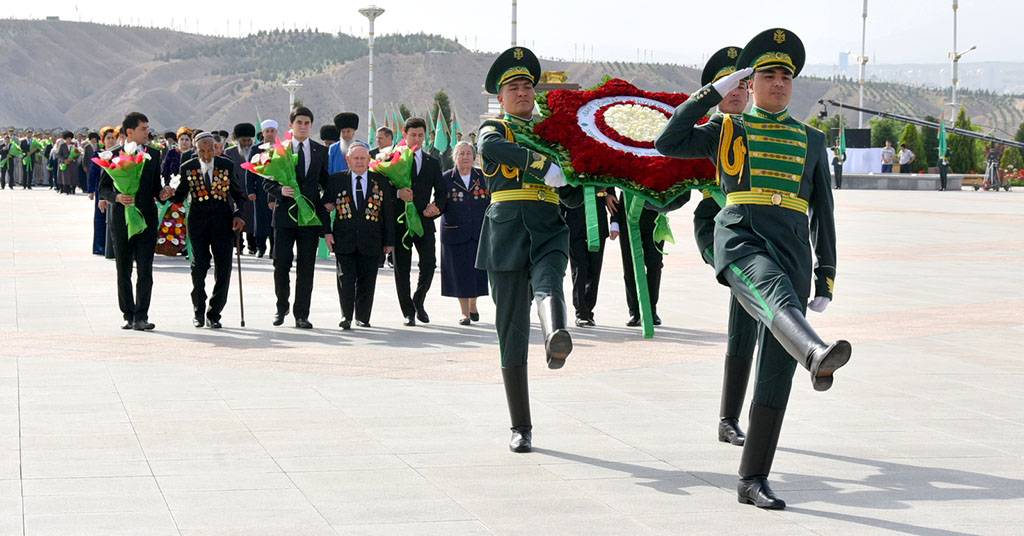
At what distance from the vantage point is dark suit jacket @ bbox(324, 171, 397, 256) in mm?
12297

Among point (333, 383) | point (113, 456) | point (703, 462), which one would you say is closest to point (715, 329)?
point (333, 383)

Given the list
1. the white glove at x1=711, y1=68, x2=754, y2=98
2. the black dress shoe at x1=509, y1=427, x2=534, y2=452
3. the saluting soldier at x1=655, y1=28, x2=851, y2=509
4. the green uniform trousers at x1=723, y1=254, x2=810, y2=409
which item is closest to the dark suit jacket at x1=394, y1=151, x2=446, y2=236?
the black dress shoe at x1=509, y1=427, x2=534, y2=452

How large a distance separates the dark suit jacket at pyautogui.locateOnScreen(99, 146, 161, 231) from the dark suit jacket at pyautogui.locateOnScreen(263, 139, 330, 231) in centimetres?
99

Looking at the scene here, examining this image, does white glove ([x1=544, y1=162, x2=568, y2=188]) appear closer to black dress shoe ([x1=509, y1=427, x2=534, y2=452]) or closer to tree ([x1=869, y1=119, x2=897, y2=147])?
black dress shoe ([x1=509, y1=427, x2=534, y2=452])

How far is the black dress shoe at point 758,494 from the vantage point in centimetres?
582

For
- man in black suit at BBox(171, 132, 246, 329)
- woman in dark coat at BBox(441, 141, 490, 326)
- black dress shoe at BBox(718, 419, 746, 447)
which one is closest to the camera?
black dress shoe at BBox(718, 419, 746, 447)

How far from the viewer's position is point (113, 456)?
678 centimetres

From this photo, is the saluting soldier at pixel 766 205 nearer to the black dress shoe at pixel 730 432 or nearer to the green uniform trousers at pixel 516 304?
the green uniform trousers at pixel 516 304

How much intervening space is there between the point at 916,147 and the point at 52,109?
116993 mm

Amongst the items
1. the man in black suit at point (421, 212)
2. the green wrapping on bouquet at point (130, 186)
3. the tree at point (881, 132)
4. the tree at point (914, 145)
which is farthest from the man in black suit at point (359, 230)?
the tree at point (881, 132)

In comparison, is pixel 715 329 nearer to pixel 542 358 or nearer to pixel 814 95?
pixel 542 358

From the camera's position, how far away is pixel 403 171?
41.8 feet

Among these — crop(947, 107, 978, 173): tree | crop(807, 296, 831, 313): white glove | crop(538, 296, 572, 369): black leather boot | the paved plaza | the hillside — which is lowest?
the paved plaza

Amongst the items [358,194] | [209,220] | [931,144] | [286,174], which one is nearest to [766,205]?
[358,194]
